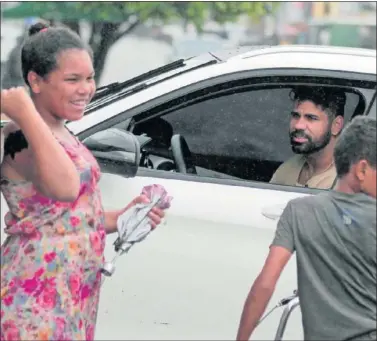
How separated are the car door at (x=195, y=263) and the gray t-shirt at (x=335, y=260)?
0.88 metres

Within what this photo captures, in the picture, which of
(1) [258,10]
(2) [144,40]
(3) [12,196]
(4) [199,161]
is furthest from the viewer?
(2) [144,40]

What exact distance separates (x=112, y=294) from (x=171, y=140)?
711mm

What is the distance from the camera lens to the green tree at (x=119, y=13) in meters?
12.4

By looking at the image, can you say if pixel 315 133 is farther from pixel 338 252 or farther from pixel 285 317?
pixel 338 252

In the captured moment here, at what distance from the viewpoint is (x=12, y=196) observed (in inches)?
119

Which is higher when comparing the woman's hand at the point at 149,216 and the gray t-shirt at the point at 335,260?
the woman's hand at the point at 149,216

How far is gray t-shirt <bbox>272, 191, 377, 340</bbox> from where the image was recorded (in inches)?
118

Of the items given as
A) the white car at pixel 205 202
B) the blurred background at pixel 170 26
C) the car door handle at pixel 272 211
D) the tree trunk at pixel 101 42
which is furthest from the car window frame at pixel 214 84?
the tree trunk at pixel 101 42

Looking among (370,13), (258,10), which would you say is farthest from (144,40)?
(258,10)

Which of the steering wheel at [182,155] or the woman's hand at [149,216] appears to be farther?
the steering wheel at [182,155]

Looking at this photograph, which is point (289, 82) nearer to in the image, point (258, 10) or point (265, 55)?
point (265, 55)

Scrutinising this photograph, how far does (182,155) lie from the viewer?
175 inches

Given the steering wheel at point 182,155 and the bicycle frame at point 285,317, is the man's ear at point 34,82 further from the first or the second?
the steering wheel at point 182,155

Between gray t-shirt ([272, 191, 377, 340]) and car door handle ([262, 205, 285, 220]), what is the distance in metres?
0.92
